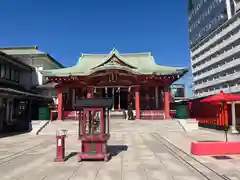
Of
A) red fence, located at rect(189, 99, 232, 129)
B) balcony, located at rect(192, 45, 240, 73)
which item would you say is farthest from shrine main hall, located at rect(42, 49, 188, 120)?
balcony, located at rect(192, 45, 240, 73)

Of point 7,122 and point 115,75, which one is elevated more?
point 115,75

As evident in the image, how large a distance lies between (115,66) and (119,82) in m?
2.85

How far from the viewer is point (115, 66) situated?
24266 millimetres

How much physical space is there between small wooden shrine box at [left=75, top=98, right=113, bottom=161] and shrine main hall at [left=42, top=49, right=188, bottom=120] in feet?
39.3

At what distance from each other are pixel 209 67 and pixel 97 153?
226 ft

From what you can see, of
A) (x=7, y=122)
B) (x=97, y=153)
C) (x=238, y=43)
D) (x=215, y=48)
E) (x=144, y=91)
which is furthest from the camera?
(x=215, y=48)

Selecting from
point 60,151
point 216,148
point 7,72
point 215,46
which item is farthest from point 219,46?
point 60,151

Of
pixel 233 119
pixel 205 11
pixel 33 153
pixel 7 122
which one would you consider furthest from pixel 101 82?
pixel 205 11

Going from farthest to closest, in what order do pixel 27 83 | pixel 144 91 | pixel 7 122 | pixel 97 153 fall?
1. pixel 27 83
2. pixel 144 91
3. pixel 7 122
4. pixel 97 153

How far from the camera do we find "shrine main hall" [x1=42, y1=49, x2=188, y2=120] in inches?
969

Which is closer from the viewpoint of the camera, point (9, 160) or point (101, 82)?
point (9, 160)

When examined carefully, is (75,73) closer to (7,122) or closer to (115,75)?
(115,75)

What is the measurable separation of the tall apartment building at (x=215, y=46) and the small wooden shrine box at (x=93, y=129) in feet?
169

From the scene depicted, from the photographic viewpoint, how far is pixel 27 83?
3203cm
